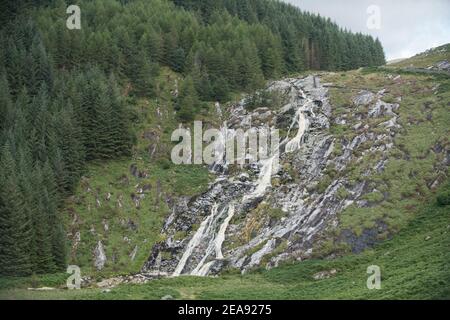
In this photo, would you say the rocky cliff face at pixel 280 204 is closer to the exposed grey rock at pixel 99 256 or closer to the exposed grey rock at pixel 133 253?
the exposed grey rock at pixel 133 253

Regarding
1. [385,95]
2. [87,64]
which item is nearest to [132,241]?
[87,64]

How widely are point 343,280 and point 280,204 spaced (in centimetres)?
1956

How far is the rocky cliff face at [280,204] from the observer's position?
53656mm

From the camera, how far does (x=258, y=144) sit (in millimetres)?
75875

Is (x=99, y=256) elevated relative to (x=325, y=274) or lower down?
lower down

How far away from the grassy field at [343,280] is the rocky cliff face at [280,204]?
317 centimetres

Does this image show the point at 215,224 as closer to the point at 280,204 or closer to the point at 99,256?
the point at 280,204

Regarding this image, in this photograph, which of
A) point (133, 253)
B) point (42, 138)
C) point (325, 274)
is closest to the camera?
point (325, 274)

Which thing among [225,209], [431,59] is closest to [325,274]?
[225,209]

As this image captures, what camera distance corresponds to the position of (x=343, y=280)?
4138cm

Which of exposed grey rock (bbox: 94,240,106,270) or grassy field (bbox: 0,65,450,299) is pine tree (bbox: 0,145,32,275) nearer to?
grassy field (bbox: 0,65,450,299)

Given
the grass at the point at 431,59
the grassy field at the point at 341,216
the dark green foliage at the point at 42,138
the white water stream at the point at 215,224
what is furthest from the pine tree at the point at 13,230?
the grass at the point at 431,59

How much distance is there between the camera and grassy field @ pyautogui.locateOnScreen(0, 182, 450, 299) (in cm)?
3372
